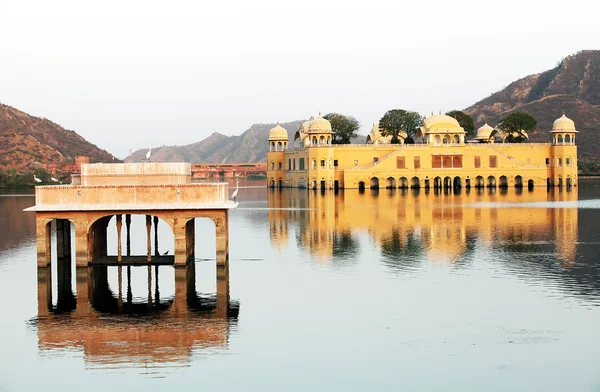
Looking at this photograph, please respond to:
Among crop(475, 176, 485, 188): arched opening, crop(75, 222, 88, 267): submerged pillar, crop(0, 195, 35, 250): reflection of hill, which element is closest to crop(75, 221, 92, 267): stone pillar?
crop(75, 222, 88, 267): submerged pillar

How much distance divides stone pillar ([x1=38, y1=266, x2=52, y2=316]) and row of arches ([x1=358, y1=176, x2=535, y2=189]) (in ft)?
211

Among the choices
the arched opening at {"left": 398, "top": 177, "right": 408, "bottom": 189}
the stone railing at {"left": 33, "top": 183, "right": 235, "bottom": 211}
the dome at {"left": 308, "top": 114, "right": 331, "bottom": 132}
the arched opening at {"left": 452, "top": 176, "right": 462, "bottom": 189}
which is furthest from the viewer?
the arched opening at {"left": 452, "top": 176, "right": 462, "bottom": 189}

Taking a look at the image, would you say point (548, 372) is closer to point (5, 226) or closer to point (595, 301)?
point (595, 301)

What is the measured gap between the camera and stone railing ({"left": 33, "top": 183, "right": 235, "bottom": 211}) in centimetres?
2642

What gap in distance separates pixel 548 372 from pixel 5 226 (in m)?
35.8

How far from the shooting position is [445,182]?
9125 centimetres

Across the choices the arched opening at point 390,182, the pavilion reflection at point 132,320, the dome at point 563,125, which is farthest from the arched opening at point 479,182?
the pavilion reflection at point 132,320

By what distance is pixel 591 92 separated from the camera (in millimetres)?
176625

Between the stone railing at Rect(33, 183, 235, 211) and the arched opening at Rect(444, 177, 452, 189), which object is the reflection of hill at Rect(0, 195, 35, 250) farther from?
the arched opening at Rect(444, 177, 452, 189)

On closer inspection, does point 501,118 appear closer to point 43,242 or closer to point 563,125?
point 563,125

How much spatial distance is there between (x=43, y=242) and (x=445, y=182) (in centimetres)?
6793

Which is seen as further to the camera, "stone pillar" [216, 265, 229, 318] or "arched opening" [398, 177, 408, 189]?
"arched opening" [398, 177, 408, 189]

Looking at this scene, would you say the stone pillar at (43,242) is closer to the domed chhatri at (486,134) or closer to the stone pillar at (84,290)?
the stone pillar at (84,290)

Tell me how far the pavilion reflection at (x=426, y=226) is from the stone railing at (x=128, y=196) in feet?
19.7
